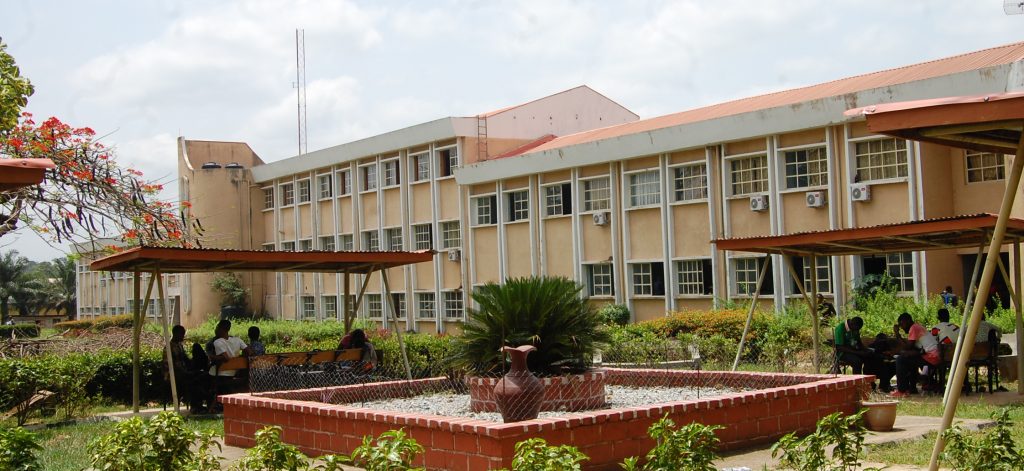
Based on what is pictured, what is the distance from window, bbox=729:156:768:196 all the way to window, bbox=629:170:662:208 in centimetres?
239

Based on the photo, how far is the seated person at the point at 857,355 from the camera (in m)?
15.3

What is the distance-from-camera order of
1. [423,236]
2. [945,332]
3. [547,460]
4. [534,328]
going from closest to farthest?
[547,460], [534,328], [945,332], [423,236]

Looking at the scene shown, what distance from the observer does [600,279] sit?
3119cm

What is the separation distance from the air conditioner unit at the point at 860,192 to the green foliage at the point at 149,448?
61.9 feet

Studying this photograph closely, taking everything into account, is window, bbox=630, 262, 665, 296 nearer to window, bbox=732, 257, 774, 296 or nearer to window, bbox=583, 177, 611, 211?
window, bbox=583, 177, 611, 211

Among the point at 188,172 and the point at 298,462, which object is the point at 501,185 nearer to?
the point at 188,172

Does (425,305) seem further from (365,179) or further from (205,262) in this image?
(205,262)

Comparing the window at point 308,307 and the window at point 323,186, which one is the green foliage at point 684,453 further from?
the window at point 308,307

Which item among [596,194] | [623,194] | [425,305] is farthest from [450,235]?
[623,194]

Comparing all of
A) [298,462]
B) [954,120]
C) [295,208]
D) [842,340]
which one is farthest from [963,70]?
[295,208]

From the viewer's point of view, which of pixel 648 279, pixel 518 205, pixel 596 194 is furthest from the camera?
pixel 518 205

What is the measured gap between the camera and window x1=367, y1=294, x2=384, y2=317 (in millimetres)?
40219

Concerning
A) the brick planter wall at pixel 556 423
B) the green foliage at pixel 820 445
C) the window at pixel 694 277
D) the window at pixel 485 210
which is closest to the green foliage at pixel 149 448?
the brick planter wall at pixel 556 423

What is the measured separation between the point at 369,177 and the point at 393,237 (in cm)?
269
